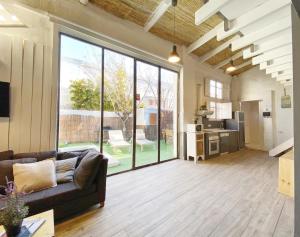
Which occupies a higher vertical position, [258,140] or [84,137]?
[84,137]

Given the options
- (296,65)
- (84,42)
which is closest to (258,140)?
(296,65)

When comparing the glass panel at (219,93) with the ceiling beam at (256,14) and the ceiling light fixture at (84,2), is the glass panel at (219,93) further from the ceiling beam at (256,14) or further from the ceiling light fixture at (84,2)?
the ceiling light fixture at (84,2)

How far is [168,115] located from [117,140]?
2.08 metres

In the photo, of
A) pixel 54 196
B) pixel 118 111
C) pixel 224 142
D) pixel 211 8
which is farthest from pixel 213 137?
pixel 54 196

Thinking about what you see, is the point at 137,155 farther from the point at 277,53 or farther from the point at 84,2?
the point at 277,53

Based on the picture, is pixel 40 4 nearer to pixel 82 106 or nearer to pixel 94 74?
pixel 94 74

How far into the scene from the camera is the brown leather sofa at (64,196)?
2.07m

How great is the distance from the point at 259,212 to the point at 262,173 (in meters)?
2.19

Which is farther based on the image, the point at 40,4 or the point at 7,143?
the point at 40,4

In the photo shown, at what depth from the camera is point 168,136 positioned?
19.0ft

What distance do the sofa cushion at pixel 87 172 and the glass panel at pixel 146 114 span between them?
2.26m

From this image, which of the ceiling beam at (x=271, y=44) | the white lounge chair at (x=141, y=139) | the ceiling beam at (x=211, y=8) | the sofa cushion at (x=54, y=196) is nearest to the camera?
the sofa cushion at (x=54, y=196)

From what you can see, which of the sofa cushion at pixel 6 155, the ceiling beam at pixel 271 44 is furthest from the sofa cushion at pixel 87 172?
the ceiling beam at pixel 271 44

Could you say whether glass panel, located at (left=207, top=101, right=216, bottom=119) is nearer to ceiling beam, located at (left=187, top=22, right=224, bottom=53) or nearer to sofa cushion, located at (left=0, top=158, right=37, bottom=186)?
ceiling beam, located at (left=187, top=22, right=224, bottom=53)
